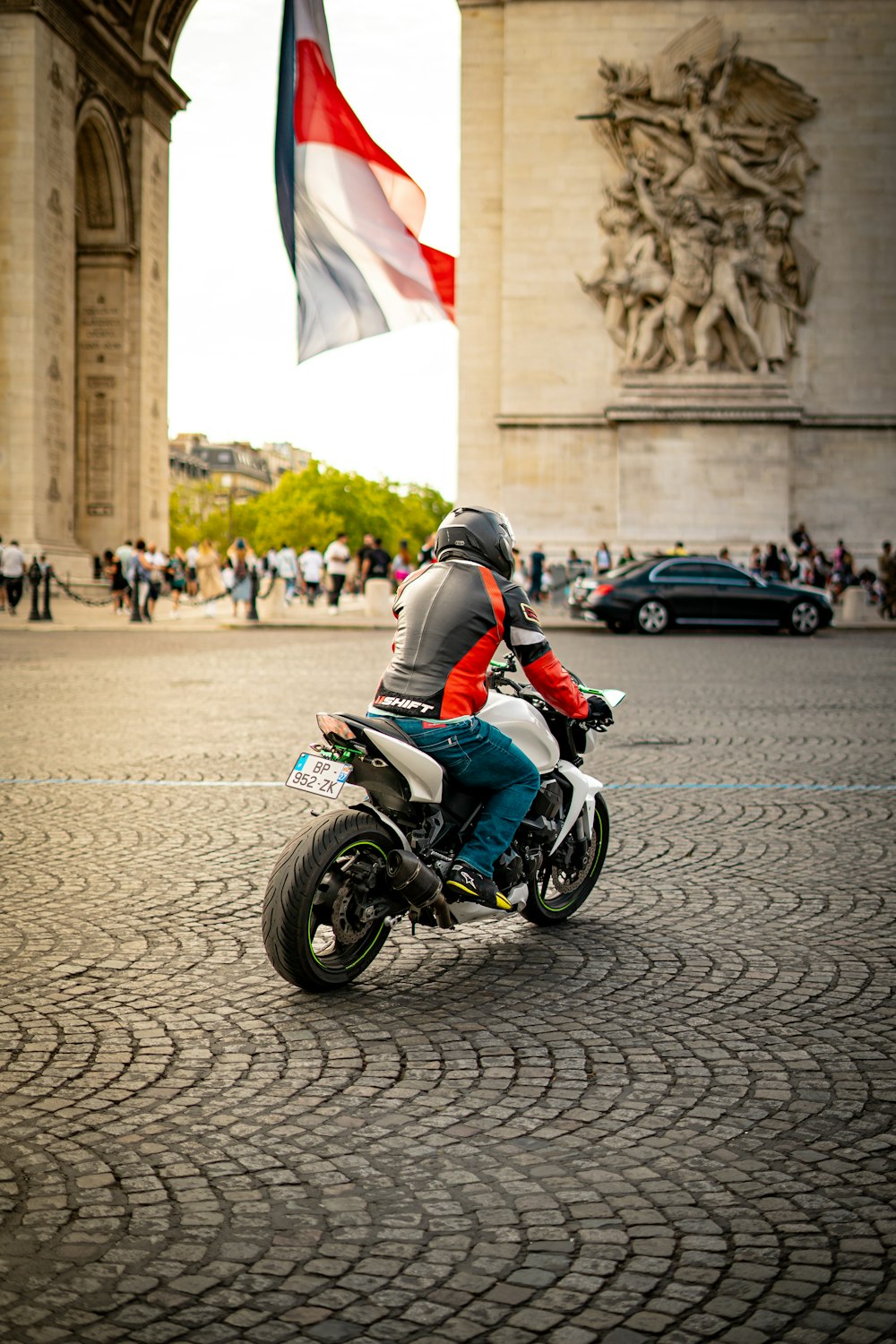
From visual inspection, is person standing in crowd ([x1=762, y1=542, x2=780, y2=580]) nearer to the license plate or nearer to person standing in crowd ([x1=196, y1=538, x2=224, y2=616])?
person standing in crowd ([x1=196, y1=538, x2=224, y2=616])

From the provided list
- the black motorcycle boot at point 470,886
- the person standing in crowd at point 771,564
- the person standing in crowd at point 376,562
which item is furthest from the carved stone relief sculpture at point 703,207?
the black motorcycle boot at point 470,886

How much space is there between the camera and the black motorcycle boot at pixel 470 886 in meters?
4.52

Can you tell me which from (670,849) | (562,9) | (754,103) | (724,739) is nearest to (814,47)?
(754,103)

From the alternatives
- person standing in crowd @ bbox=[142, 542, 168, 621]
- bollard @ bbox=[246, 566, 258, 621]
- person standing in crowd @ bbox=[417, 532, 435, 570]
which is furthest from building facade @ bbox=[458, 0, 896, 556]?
person standing in crowd @ bbox=[142, 542, 168, 621]

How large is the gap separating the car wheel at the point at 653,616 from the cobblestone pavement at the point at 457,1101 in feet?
54.8

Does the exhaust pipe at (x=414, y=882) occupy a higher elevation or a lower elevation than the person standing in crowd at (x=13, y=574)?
lower

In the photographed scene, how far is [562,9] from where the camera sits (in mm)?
29469

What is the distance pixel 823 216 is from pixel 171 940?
2787 centimetres

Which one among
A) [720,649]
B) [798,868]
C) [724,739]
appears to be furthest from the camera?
[720,649]

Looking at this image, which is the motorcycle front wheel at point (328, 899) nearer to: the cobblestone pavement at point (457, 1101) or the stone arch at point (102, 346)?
the cobblestone pavement at point (457, 1101)

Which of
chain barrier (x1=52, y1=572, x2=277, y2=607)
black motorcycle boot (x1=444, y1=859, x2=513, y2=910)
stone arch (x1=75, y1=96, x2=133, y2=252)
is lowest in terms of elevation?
black motorcycle boot (x1=444, y1=859, x2=513, y2=910)

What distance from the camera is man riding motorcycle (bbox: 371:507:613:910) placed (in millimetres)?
4523

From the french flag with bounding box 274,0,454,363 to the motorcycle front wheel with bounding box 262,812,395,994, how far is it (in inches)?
663

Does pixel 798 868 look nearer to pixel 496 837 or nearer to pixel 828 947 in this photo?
pixel 828 947
